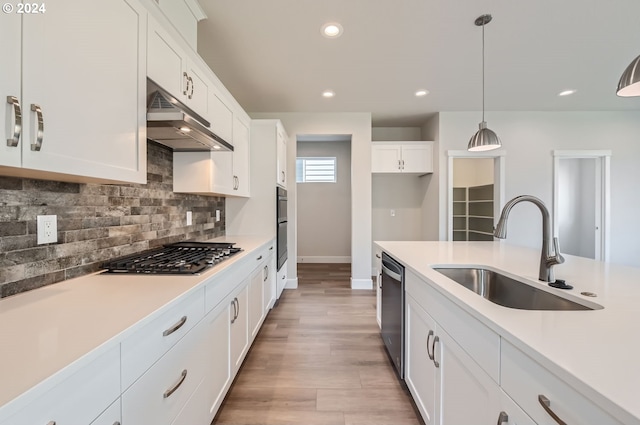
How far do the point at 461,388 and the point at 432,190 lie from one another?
371 centimetres

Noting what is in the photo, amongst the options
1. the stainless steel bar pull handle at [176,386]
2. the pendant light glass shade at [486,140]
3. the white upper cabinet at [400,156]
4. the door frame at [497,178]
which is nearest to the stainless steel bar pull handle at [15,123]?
the stainless steel bar pull handle at [176,386]

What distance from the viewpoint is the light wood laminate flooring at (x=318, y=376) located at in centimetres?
156

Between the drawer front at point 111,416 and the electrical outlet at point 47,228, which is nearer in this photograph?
the drawer front at point 111,416

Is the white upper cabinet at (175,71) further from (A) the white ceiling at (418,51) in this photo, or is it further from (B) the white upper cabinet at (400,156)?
(B) the white upper cabinet at (400,156)

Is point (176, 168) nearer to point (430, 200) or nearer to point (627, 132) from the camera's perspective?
point (430, 200)

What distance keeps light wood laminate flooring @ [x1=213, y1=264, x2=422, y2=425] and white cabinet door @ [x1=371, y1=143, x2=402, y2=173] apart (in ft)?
7.34

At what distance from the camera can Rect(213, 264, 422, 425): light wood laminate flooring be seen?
1558 millimetres

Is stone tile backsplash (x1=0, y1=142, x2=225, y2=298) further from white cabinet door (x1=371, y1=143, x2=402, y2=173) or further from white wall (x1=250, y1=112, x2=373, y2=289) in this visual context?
white cabinet door (x1=371, y1=143, x2=402, y2=173)

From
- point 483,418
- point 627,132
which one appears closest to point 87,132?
point 483,418

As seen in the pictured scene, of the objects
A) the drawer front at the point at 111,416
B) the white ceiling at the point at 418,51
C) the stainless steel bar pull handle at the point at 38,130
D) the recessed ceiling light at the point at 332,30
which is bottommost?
the drawer front at the point at 111,416

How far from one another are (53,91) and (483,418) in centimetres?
175

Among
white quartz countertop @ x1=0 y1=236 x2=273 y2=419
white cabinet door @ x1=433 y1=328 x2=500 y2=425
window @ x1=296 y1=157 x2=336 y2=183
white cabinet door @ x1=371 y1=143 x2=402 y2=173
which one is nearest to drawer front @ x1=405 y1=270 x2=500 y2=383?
white cabinet door @ x1=433 y1=328 x2=500 y2=425

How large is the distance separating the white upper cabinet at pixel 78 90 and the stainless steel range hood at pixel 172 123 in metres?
0.09

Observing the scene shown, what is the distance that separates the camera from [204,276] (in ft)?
4.17
